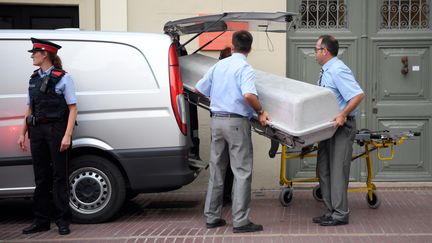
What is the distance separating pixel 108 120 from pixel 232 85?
143 cm

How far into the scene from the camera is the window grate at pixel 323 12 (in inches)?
362

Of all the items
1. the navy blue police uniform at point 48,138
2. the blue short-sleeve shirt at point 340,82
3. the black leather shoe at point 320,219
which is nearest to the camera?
the navy blue police uniform at point 48,138

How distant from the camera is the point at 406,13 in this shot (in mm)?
9188

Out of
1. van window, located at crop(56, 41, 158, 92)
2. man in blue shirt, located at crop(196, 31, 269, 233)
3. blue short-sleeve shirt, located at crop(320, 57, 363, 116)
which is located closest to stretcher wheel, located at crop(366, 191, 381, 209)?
blue short-sleeve shirt, located at crop(320, 57, 363, 116)

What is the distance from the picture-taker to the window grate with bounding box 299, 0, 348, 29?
30.2 ft

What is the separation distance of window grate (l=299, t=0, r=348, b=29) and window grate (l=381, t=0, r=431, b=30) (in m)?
0.58

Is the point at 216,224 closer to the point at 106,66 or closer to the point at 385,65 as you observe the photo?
the point at 106,66

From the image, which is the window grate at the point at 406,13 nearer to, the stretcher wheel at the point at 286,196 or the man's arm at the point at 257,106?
the stretcher wheel at the point at 286,196

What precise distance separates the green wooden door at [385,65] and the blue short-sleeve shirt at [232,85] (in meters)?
2.98

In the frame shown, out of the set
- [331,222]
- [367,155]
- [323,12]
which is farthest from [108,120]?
[323,12]

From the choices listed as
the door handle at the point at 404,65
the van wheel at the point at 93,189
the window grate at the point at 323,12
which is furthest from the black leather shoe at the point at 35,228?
the door handle at the point at 404,65

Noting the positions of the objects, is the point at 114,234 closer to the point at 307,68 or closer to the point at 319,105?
the point at 319,105

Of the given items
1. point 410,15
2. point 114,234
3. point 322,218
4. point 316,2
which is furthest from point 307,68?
point 114,234

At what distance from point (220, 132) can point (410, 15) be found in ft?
13.7
